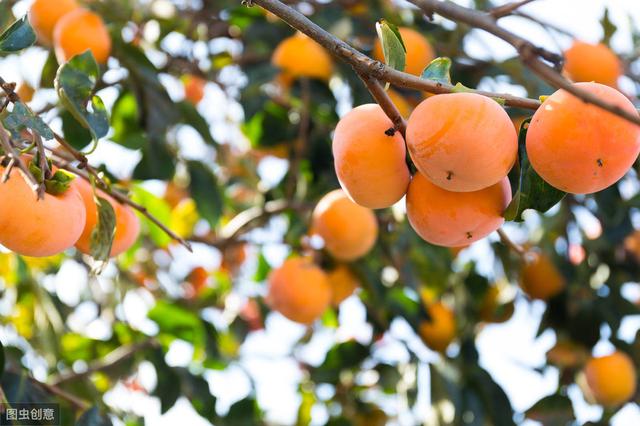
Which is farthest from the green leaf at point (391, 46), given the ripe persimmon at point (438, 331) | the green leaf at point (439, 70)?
the ripe persimmon at point (438, 331)

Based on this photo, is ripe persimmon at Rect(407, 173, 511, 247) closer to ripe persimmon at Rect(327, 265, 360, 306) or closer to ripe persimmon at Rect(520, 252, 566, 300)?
ripe persimmon at Rect(327, 265, 360, 306)

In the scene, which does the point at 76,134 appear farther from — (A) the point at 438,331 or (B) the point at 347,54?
(A) the point at 438,331

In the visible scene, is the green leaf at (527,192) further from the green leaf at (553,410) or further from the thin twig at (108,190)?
the green leaf at (553,410)

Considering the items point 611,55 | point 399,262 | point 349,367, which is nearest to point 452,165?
point 399,262

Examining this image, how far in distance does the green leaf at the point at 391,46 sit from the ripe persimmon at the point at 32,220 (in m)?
0.41

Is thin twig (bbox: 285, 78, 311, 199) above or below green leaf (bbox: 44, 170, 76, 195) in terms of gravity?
below

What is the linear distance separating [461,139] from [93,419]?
746 millimetres

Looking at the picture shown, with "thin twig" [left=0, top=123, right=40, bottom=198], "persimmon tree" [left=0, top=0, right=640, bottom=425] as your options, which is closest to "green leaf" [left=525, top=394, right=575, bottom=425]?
"persimmon tree" [left=0, top=0, right=640, bottom=425]

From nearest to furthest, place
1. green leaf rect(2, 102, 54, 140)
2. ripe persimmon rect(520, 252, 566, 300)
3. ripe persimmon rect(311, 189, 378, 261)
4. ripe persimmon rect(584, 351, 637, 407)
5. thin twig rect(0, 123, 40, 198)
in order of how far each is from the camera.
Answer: thin twig rect(0, 123, 40, 198), green leaf rect(2, 102, 54, 140), ripe persimmon rect(311, 189, 378, 261), ripe persimmon rect(584, 351, 637, 407), ripe persimmon rect(520, 252, 566, 300)

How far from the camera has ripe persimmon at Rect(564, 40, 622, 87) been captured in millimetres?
1979

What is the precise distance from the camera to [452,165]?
90 cm

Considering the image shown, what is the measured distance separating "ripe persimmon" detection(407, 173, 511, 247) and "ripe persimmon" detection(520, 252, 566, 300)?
4.11ft

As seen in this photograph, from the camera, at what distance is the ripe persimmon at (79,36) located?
5.48ft

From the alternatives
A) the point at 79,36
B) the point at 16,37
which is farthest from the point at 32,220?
the point at 79,36
